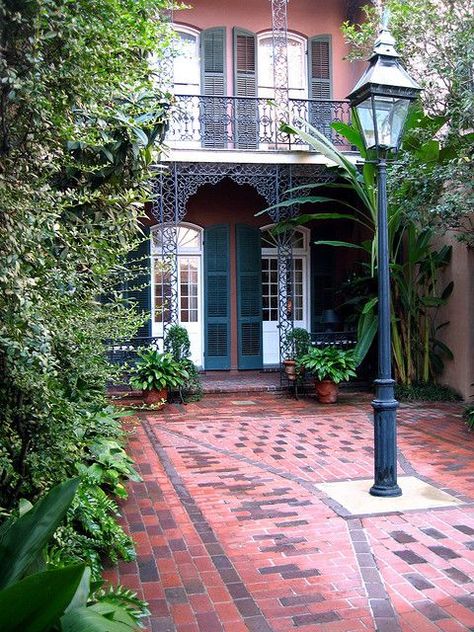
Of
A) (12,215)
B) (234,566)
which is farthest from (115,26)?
(234,566)

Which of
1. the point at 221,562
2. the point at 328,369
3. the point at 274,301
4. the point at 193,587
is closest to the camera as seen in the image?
the point at 193,587

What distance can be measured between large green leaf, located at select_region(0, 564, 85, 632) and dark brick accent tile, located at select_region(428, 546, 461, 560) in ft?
8.40

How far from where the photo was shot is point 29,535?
222 cm

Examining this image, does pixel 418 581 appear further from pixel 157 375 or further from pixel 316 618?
pixel 157 375

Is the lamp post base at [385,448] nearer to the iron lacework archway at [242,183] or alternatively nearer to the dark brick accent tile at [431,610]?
the dark brick accent tile at [431,610]

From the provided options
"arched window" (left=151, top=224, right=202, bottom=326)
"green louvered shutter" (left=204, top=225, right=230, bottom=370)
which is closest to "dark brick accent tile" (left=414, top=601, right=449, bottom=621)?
"green louvered shutter" (left=204, top=225, right=230, bottom=370)

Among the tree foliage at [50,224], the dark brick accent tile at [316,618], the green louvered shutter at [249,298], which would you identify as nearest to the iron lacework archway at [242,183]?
the green louvered shutter at [249,298]

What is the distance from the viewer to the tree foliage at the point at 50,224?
2.40m

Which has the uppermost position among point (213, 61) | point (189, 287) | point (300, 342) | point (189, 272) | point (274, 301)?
point (213, 61)

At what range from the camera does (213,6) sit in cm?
1136

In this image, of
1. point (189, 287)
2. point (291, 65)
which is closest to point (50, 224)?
point (189, 287)

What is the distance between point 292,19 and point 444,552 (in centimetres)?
1041

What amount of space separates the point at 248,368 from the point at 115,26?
29.9 ft

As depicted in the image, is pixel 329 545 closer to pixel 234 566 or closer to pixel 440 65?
pixel 234 566
